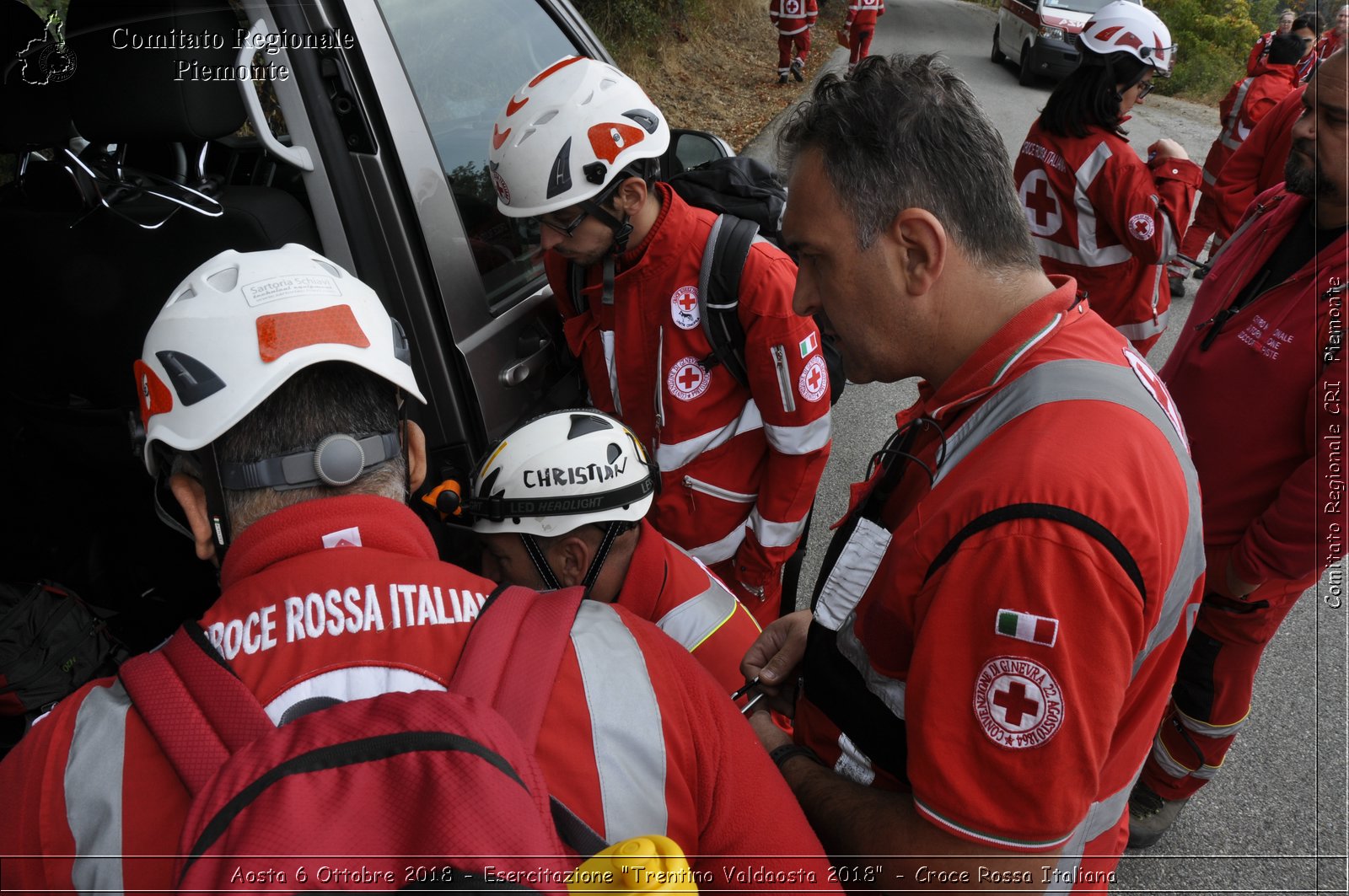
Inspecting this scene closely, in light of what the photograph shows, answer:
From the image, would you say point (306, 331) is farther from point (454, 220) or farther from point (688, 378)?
point (688, 378)

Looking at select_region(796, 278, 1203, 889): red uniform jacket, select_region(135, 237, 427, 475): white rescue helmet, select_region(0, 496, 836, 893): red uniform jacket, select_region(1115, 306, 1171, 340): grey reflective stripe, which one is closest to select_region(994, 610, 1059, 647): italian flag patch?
select_region(796, 278, 1203, 889): red uniform jacket

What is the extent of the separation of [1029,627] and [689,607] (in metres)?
1.19

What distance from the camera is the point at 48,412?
248 cm

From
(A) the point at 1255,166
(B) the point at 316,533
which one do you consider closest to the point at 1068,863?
(B) the point at 316,533

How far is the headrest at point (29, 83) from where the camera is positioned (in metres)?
2.32

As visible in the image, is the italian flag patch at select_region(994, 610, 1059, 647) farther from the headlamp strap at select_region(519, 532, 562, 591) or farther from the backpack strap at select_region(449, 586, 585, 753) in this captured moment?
the headlamp strap at select_region(519, 532, 562, 591)

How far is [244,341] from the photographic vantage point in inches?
54.7

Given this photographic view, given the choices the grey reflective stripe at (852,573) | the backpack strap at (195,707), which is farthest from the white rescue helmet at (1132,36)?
the backpack strap at (195,707)

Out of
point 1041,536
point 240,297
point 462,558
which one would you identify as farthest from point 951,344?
point 462,558

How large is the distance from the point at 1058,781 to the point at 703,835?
492 millimetres

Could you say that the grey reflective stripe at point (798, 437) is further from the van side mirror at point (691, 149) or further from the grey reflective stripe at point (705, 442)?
the van side mirror at point (691, 149)

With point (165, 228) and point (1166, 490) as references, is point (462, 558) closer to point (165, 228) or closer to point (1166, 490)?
point (165, 228)

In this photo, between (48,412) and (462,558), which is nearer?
(48,412)

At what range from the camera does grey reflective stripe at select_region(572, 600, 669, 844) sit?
44.1 inches
